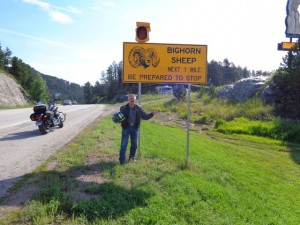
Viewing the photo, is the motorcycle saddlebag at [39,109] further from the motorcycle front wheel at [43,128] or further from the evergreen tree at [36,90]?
the evergreen tree at [36,90]

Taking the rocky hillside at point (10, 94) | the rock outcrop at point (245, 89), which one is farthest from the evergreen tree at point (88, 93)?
the rock outcrop at point (245, 89)

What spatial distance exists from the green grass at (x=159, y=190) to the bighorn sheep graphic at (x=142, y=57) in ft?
8.48

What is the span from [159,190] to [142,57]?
374 cm

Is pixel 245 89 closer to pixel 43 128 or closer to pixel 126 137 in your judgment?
pixel 43 128

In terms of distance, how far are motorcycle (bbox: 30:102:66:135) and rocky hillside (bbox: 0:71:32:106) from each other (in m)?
31.0

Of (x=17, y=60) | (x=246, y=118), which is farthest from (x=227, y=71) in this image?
(x=246, y=118)

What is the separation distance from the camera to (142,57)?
8.20m

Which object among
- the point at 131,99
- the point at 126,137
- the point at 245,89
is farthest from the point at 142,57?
the point at 245,89

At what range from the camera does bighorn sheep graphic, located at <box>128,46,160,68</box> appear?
8.16 meters

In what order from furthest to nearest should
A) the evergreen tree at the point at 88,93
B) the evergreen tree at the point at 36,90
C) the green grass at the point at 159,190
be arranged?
the evergreen tree at the point at 88,93
the evergreen tree at the point at 36,90
the green grass at the point at 159,190

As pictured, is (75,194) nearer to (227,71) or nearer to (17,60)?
(17,60)

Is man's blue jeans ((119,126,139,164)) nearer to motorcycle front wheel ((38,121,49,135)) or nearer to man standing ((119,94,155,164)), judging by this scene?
man standing ((119,94,155,164))

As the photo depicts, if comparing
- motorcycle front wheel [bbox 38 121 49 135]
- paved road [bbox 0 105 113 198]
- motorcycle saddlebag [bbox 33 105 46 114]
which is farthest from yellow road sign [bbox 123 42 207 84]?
motorcycle saddlebag [bbox 33 105 46 114]

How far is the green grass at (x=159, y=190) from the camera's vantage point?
4.78m
